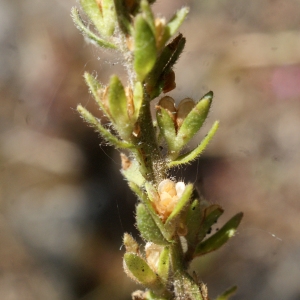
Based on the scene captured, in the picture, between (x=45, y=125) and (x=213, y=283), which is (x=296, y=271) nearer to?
(x=213, y=283)

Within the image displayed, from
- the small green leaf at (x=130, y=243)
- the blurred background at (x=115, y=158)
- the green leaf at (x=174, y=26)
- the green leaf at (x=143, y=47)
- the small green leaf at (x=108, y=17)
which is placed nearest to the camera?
the green leaf at (x=143, y=47)

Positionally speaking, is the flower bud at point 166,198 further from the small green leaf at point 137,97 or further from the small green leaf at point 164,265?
the small green leaf at point 137,97

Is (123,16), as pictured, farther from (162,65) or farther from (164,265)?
(164,265)

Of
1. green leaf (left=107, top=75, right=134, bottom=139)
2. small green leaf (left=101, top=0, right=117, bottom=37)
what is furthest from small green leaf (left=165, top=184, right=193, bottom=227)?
small green leaf (left=101, top=0, right=117, bottom=37)

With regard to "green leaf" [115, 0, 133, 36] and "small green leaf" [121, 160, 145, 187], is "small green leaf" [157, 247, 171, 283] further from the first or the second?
"green leaf" [115, 0, 133, 36]

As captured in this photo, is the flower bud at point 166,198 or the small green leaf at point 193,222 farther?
the small green leaf at point 193,222

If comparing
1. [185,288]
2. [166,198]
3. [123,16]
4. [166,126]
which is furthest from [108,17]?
[185,288]

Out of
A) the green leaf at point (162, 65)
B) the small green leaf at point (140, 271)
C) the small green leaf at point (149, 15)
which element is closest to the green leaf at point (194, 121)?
the green leaf at point (162, 65)
